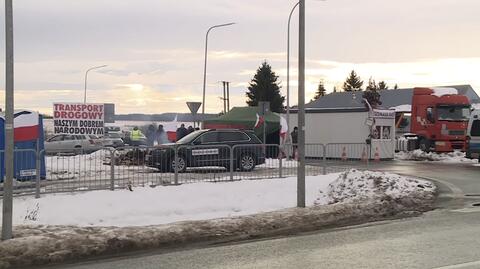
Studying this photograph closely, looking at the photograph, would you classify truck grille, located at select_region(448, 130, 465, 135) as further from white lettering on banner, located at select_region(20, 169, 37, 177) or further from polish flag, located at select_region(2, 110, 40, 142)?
white lettering on banner, located at select_region(20, 169, 37, 177)

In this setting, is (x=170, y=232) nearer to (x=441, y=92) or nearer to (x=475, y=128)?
(x=475, y=128)

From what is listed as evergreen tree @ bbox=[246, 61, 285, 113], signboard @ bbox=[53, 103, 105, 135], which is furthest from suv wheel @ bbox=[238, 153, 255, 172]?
evergreen tree @ bbox=[246, 61, 285, 113]

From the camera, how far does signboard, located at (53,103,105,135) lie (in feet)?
81.0

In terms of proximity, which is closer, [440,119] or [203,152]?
[203,152]

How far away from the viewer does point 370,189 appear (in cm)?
1471

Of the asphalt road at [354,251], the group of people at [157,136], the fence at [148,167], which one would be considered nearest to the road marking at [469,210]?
the asphalt road at [354,251]

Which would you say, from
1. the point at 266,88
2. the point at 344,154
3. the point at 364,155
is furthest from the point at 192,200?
the point at 266,88

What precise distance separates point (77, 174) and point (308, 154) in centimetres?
1038

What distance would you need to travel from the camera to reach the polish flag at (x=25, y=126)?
1627 centimetres

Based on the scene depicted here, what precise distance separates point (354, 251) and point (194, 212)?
4.59 meters

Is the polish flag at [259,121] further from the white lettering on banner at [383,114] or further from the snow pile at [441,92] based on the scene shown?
the snow pile at [441,92]

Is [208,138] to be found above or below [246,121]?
below

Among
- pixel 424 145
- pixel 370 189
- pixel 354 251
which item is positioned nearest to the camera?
pixel 354 251

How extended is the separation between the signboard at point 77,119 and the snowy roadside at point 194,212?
11686 millimetres
